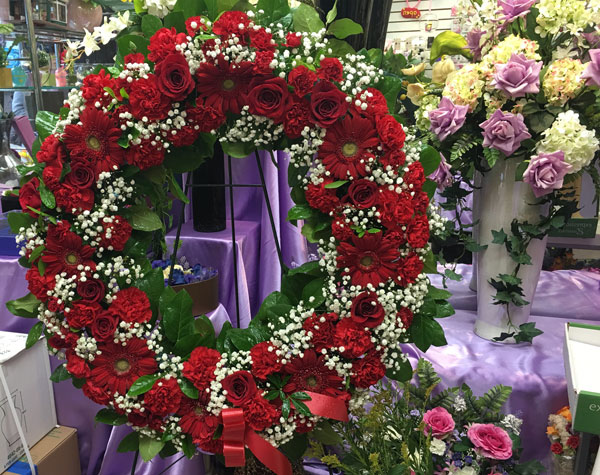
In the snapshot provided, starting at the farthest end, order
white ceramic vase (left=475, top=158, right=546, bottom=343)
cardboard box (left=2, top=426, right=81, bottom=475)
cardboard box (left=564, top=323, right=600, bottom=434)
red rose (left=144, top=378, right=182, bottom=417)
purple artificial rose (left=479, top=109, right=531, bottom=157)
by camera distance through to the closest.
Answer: cardboard box (left=2, top=426, right=81, bottom=475), white ceramic vase (left=475, top=158, right=546, bottom=343), purple artificial rose (left=479, top=109, right=531, bottom=157), red rose (left=144, top=378, right=182, bottom=417), cardboard box (left=564, top=323, right=600, bottom=434)

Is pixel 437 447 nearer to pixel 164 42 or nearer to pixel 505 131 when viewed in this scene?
pixel 505 131

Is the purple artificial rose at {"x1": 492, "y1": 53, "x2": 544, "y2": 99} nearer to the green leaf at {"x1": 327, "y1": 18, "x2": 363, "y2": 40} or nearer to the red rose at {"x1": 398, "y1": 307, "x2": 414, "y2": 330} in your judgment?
the green leaf at {"x1": 327, "y1": 18, "x2": 363, "y2": 40}

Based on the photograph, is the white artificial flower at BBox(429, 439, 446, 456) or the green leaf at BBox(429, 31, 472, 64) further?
the green leaf at BBox(429, 31, 472, 64)

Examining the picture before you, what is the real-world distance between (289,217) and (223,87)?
29 cm

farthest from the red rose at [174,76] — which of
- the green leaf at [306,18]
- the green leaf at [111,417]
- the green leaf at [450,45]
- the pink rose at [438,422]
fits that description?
the pink rose at [438,422]

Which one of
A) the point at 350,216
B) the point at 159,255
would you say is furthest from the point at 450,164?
the point at 159,255

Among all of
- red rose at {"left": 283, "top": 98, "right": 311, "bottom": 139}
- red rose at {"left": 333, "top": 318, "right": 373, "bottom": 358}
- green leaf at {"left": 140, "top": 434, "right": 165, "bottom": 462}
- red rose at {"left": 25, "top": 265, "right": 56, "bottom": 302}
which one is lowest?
green leaf at {"left": 140, "top": 434, "right": 165, "bottom": 462}

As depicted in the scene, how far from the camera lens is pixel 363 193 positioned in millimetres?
1041

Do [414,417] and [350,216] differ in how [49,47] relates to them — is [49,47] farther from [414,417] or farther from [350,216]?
[414,417]

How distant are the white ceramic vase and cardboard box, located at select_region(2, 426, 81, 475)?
1.26m

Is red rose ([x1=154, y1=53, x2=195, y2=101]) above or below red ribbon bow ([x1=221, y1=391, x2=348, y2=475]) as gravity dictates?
above

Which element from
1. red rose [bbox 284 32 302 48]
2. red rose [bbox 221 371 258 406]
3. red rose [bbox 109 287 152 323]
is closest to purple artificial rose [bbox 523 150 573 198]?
red rose [bbox 284 32 302 48]

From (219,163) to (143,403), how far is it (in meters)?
1.08

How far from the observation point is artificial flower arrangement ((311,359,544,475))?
1165mm
